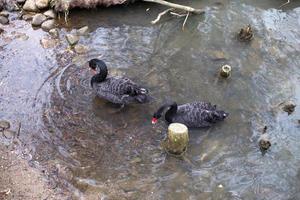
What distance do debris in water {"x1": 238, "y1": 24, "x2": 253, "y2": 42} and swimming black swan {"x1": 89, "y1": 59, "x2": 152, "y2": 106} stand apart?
349cm

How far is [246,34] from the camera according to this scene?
1132 cm

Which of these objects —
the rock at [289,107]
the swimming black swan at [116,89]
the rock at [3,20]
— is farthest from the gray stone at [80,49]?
the rock at [289,107]

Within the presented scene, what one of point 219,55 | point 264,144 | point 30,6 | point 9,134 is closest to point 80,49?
point 30,6

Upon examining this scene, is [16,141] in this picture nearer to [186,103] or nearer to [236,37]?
[186,103]

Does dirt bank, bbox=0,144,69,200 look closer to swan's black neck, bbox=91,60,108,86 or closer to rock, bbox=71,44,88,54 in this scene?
swan's black neck, bbox=91,60,108,86

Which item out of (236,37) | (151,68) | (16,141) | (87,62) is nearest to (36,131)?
(16,141)

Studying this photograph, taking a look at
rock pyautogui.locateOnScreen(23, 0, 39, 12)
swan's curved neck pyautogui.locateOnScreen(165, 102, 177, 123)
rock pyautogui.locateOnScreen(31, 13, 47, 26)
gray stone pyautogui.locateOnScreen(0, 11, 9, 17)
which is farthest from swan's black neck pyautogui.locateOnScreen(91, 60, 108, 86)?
gray stone pyautogui.locateOnScreen(0, 11, 9, 17)

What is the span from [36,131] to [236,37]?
228 inches

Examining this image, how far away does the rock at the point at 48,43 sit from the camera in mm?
10844

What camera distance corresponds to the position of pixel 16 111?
357 inches

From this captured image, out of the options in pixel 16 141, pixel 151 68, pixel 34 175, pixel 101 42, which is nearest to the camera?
pixel 34 175

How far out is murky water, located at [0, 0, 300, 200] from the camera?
316 inches

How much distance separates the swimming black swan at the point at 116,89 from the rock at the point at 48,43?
1.87 m

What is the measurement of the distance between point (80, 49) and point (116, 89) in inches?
86.4
